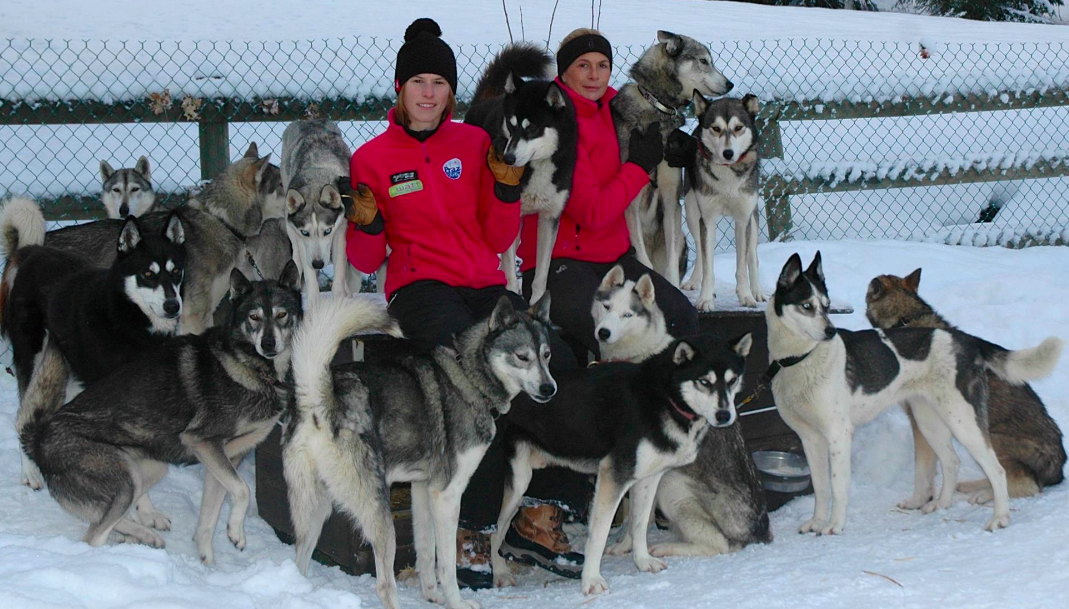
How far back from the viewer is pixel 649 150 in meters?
4.54

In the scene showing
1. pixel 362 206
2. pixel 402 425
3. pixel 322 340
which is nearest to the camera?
pixel 322 340

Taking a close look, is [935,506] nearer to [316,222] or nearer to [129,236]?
[316,222]

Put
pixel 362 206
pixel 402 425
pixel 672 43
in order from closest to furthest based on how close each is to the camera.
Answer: pixel 402 425 < pixel 362 206 < pixel 672 43

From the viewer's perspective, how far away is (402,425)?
3.29 metres

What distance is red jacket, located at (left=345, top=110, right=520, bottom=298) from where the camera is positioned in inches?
160

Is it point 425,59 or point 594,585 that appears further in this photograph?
point 425,59

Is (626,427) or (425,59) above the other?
(425,59)

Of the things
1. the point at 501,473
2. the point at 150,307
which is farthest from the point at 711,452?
the point at 150,307

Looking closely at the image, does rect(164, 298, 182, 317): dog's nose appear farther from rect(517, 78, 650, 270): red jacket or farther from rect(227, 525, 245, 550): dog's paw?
rect(517, 78, 650, 270): red jacket

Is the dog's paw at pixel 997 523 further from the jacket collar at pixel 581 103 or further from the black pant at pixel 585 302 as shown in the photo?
the jacket collar at pixel 581 103

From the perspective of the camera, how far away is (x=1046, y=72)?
8.55 m

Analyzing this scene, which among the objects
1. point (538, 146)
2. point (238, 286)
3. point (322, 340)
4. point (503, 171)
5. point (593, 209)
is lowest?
point (322, 340)

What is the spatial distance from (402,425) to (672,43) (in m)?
2.73

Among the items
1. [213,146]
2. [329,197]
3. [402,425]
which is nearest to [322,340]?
[402,425]
